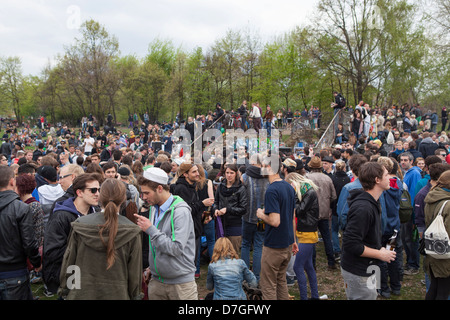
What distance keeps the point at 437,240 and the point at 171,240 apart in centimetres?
268

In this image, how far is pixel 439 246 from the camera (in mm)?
3344

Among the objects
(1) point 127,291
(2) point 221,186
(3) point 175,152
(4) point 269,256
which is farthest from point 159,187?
→ (3) point 175,152

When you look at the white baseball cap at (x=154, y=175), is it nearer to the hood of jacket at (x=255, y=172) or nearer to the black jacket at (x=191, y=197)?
the black jacket at (x=191, y=197)

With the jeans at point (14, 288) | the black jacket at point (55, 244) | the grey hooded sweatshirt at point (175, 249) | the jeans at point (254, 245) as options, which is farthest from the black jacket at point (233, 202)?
the jeans at point (14, 288)

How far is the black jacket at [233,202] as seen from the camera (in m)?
5.07

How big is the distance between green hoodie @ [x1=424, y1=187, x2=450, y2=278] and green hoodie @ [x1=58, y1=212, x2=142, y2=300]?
306 centimetres

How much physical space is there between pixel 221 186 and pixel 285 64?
91.7 ft

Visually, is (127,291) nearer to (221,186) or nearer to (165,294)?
(165,294)

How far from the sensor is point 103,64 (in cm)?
3588

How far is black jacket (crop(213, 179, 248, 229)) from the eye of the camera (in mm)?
5074

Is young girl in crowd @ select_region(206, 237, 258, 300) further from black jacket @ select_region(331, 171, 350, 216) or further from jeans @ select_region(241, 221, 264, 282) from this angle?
black jacket @ select_region(331, 171, 350, 216)

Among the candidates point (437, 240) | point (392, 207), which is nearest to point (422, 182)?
point (392, 207)

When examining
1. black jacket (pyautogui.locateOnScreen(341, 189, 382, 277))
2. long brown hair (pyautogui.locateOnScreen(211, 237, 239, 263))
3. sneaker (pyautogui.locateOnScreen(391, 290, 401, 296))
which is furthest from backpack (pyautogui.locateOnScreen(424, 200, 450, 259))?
long brown hair (pyautogui.locateOnScreen(211, 237, 239, 263))

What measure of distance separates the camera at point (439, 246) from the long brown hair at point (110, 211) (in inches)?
122
